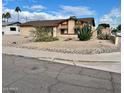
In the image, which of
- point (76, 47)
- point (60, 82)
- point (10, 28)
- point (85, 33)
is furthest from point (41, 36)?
point (10, 28)

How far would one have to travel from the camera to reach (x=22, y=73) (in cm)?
630

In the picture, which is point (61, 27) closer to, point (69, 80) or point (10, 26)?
point (10, 26)

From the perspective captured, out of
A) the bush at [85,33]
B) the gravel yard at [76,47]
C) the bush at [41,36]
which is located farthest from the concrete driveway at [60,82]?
the bush at [85,33]

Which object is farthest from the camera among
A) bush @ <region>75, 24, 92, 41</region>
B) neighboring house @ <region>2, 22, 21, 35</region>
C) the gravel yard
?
neighboring house @ <region>2, 22, 21, 35</region>

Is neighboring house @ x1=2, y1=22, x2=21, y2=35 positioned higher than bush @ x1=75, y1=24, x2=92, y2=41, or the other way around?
neighboring house @ x1=2, y1=22, x2=21, y2=35

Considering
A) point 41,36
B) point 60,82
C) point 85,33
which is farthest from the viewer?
point 41,36

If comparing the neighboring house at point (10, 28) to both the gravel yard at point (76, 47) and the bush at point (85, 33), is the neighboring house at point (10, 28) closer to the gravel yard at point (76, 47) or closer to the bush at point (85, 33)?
the bush at point (85, 33)

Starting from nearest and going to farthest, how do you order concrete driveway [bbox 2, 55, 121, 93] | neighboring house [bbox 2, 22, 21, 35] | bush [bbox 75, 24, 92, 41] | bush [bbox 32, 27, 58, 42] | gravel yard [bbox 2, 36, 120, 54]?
1. concrete driveway [bbox 2, 55, 121, 93]
2. gravel yard [bbox 2, 36, 120, 54]
3. bush [bbox 32, 27, 58, 42]
4. bush [bbox 75, 24, 92, 41]
5. neighboring house [bbox 2, 22, 21, 35]

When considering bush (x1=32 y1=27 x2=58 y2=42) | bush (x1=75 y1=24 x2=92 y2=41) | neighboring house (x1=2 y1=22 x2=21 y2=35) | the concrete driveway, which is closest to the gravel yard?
bush (x1=32 y1=27 x2=58 y2=42)

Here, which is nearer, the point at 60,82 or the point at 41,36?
the point at 60,82

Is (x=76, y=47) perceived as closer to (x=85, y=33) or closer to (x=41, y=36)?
(x=85, y=33)

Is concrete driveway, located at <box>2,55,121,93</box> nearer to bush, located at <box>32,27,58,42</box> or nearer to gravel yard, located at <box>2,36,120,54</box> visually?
gravel yard, located at <box>2,36,120,54</box>

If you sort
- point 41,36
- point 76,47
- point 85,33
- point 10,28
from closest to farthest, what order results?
point 76,47 → point 85,33 → point 41,36 → point 10,28

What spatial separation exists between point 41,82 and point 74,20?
109 feet
